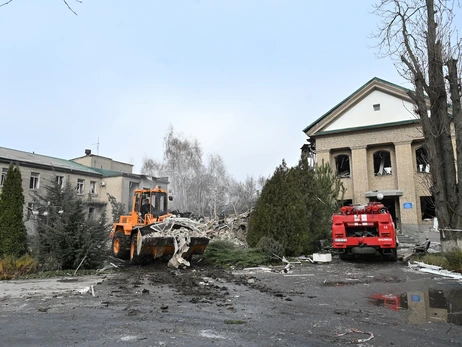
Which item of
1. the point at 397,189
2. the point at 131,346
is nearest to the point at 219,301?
the point at 131,346

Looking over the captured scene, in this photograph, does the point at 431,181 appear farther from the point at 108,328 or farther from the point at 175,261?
the point at 108,328

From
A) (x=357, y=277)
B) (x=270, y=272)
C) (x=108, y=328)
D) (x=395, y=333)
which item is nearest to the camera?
(x=395, y=333)

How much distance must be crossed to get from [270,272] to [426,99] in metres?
9.35

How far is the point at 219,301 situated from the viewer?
7.34m

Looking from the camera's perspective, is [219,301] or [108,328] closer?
[108,328]

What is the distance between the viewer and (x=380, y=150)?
28.4 m

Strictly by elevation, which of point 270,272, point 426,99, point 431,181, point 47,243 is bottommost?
point 270,272

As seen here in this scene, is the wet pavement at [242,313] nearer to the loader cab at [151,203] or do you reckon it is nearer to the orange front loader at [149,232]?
the orange front loader at [149,232]

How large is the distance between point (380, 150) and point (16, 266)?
25441 millimetres

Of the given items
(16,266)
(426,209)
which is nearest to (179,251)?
(16,266)

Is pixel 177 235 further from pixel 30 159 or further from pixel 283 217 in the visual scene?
pixel 30 159

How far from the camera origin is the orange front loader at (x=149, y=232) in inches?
518

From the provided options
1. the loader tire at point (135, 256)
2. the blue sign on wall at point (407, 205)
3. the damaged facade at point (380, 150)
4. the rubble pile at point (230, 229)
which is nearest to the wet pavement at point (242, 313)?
the loader tire at point (135, 256)

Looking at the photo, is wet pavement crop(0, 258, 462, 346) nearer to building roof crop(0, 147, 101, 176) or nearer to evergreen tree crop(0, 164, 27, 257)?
evergreen tree crop(0, 164, 27, 257)
